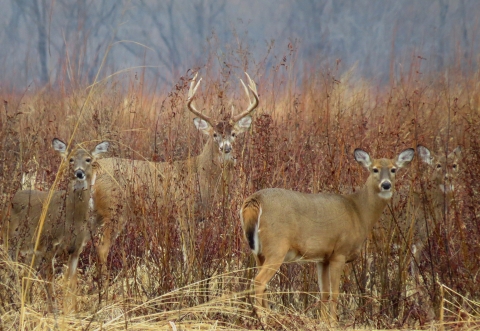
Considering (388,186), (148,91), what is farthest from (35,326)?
(148,91)

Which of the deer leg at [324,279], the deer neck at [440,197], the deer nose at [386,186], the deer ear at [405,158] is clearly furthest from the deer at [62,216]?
the deer neck at [440,197]

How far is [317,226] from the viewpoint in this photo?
17.7ft

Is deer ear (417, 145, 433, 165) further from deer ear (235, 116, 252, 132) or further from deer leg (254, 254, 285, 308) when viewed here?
deer leg (254, 254, 285, 308)

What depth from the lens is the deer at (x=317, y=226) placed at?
5160 millimetres

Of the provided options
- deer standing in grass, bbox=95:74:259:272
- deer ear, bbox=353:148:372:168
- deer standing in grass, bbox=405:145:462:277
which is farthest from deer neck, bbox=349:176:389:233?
deer standing in grass, bbox=95:74:259:272

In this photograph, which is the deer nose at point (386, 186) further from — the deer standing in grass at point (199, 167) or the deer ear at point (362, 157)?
the deer standing in grass at point (199, 167)

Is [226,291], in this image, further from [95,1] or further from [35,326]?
[95,1]

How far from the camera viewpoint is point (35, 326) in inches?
168

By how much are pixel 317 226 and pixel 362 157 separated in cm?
77

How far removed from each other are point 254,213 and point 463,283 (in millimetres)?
1191

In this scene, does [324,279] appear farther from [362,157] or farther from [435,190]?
[435,190]

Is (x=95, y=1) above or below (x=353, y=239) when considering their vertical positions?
above

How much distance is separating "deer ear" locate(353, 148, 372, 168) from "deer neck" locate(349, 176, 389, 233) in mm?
105

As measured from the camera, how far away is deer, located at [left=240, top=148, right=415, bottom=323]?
5.16m
